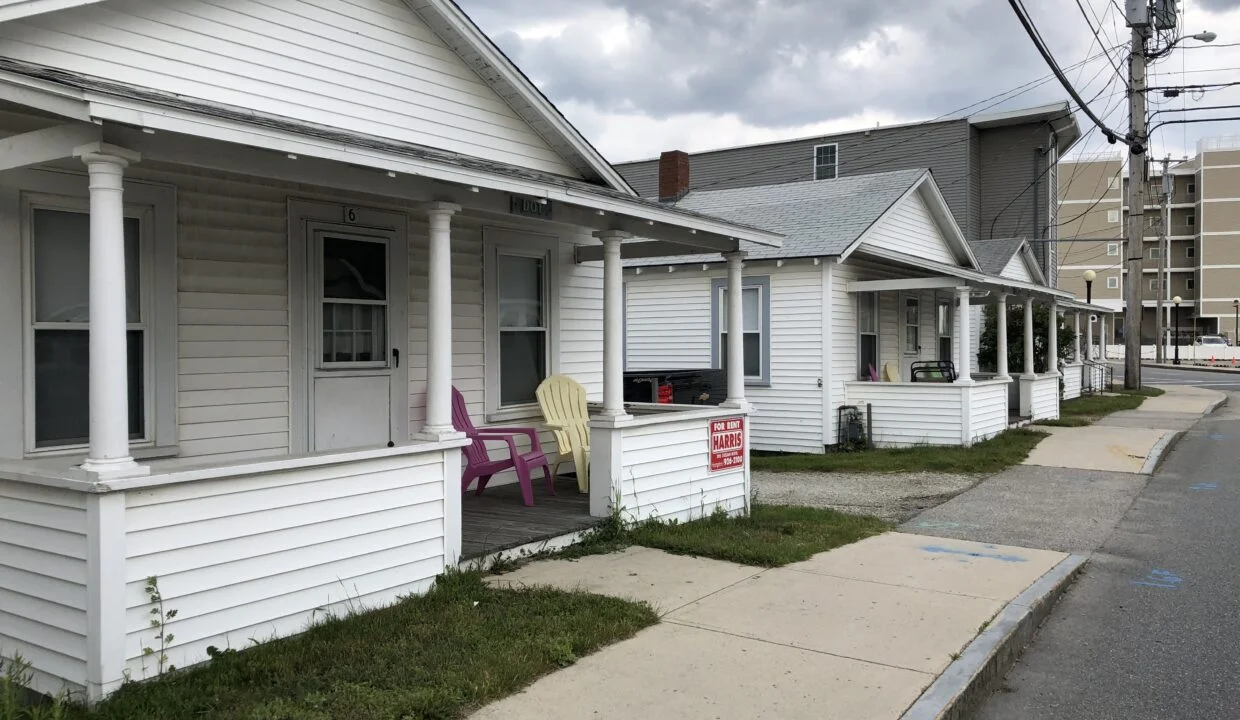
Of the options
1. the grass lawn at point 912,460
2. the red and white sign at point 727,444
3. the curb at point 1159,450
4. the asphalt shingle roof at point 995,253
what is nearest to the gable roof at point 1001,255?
the asphalt shingle roof at point 995,253

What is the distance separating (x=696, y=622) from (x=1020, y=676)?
1.83 meters

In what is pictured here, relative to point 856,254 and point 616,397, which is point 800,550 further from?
point 856,254

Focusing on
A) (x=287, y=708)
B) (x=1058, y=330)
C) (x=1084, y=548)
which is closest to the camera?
(x=287, y=708)

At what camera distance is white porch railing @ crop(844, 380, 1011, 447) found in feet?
49.3

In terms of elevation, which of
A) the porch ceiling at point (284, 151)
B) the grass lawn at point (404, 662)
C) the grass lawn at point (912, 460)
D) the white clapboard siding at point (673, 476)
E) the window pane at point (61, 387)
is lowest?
the grass lawn at point (912, 460)

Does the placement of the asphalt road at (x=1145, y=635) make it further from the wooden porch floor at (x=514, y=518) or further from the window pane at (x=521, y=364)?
the window pane at (x=521, y=364)

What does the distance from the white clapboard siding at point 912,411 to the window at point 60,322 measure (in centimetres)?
1196

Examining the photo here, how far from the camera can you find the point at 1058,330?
25.8 m

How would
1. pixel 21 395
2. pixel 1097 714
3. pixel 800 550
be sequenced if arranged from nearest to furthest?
pixel 1097 714
pixel 21 395
pixel 800 550

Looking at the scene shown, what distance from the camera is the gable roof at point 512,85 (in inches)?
319

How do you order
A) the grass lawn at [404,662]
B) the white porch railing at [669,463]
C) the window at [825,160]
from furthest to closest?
the window at [825,160]
the white porch railing at [669,463]
the grass lawn at [404,662]

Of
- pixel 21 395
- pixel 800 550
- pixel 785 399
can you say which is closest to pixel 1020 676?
pixel 800 550

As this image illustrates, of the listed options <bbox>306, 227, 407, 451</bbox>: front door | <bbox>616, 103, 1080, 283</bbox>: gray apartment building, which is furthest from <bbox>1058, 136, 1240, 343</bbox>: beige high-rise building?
<bbox>306, 227, 407, 451</bbox>: front door

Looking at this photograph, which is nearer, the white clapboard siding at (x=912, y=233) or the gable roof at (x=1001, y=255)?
the white clapboard siding at (x=912, y=233)
